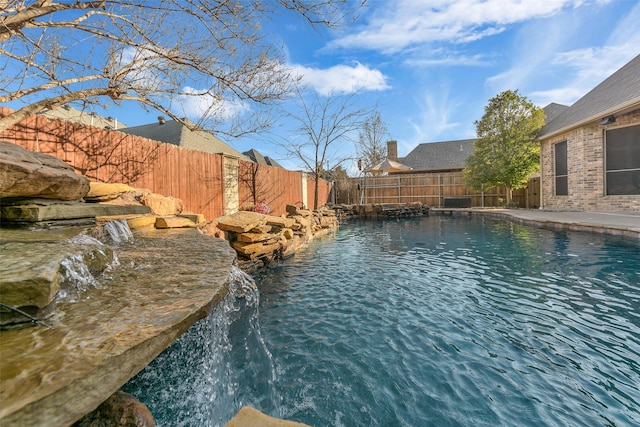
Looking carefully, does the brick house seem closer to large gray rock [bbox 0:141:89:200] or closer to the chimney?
the chimney

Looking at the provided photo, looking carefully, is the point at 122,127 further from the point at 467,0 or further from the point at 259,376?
Result: the point at 259,376

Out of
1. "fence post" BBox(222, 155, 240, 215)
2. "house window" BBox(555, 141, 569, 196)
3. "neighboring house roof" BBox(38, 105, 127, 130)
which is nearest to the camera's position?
"neighboring house roof" BBox(38, 105, 127, 130)

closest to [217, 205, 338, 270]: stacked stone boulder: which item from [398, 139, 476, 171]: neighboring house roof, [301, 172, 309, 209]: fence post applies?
[301, 172, 309, 209]: fence post

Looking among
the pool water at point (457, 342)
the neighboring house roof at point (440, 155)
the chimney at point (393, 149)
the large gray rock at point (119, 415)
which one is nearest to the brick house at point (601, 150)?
the pool water at point (457, 342)

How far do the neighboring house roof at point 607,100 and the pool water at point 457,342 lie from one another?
23.0 feet

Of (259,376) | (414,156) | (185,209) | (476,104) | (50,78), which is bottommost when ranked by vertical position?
(259,376)

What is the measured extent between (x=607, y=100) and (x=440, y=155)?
13133 mm

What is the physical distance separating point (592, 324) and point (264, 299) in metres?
3.46

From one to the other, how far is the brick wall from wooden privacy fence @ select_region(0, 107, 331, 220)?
11216 millimetres

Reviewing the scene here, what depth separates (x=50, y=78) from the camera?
421 cm

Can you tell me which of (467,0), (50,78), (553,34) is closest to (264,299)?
(50,78)

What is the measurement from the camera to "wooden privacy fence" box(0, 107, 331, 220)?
3.96 m

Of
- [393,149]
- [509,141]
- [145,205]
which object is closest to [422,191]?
[509,141]

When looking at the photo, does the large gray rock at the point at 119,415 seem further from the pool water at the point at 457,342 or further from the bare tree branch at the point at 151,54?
the bare tree branch at the point at 151,54
